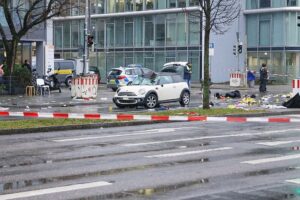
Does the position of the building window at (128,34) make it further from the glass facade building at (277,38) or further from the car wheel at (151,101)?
the car wheel at (151,101)

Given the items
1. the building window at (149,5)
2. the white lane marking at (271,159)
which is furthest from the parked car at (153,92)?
the building window at (149,5)

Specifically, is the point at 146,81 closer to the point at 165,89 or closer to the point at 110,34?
the point at 165,89

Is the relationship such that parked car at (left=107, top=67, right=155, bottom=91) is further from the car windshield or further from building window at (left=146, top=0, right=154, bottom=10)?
building window at (left=146, top=0, right=154, bottom=10)

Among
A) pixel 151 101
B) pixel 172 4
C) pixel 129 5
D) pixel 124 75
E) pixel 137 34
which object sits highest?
pixel 129 5

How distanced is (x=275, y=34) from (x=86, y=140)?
43836mm

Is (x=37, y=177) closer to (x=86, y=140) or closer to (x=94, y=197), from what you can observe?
(x=94, y=197)

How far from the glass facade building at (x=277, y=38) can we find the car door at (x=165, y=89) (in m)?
29.7

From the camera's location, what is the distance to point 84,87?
31.9 m

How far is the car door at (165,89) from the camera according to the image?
27062mm

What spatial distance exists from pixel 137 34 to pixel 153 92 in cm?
3517

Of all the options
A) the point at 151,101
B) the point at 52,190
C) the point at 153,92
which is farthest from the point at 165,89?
the point at 52,190

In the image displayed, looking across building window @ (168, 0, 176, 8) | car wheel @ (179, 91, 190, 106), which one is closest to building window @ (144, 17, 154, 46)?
building window @ (168, 0, 176, 8)

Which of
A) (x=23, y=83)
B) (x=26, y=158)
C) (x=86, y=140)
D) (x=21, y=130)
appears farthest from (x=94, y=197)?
(x=23, y=83)

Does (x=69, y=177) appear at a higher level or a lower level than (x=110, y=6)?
lower
